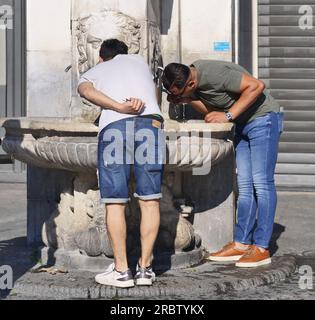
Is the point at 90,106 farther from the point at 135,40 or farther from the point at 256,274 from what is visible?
the point at 256,274

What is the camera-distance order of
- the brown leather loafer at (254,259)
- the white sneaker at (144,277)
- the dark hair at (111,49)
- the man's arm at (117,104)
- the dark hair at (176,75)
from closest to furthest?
the man's arm at (117,104) → the white sneaker at (144,277) → the dark hair at (111,49) → the dark hair at (176,75) → the brown leather loafer at (254,259)

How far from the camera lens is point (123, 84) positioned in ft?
18.5

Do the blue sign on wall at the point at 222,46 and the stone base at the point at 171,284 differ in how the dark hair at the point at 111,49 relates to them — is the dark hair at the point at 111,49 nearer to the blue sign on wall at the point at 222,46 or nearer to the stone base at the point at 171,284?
the stone base at the point at 171,284

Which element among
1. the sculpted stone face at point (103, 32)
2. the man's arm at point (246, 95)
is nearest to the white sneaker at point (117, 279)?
the man's arm at point (246, 95)

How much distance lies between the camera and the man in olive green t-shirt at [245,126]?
6.09 metres

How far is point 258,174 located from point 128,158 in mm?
1188

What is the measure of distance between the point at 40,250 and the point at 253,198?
1.57 metres

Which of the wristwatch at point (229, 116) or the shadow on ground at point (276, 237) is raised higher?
the wristwatch at point (229, 116)

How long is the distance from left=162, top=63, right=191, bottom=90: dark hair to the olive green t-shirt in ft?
0.57

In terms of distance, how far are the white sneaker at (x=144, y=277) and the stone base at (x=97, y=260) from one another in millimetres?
410

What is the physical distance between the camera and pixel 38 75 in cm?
791
